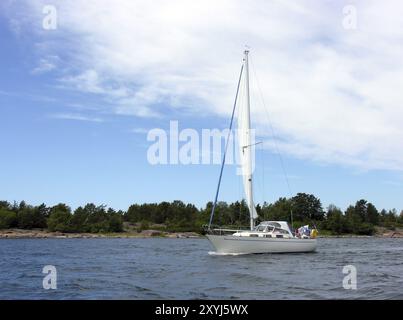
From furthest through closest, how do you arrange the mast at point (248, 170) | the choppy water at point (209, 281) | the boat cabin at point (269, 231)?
the mast at point (248, 170), the boat cabin at point (269, 231), the choppy water at point (209, 281)

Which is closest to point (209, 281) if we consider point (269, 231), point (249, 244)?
point (249, 244)

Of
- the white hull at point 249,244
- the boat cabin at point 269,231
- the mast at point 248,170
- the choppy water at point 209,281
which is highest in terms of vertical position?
the mast at point 248,170

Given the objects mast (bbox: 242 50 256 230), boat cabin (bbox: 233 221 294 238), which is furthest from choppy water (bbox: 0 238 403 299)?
mast (bbox: 242 50 256 230)

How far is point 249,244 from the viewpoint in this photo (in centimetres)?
5844

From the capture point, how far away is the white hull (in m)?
57.6

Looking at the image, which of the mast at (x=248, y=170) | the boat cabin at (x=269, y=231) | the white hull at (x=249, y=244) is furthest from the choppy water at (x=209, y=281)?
the mast at (x=248, y=170)

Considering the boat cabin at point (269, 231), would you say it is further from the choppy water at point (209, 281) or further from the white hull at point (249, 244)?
the choppy water at point (209, 281)

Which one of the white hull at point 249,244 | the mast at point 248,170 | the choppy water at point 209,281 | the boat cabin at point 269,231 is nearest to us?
the choppy water at point 209,281

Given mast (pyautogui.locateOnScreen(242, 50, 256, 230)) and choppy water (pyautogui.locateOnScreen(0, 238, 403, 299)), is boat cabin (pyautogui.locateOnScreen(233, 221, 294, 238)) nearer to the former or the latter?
mast (pyautogui.locateOnScreen(242, 50, 256, 230))

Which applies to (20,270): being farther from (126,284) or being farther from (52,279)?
(126,284)

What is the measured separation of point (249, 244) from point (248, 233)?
4.77ft

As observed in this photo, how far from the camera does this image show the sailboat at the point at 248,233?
58031 mm

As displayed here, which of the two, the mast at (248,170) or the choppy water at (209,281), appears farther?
the mast at (248,170)
